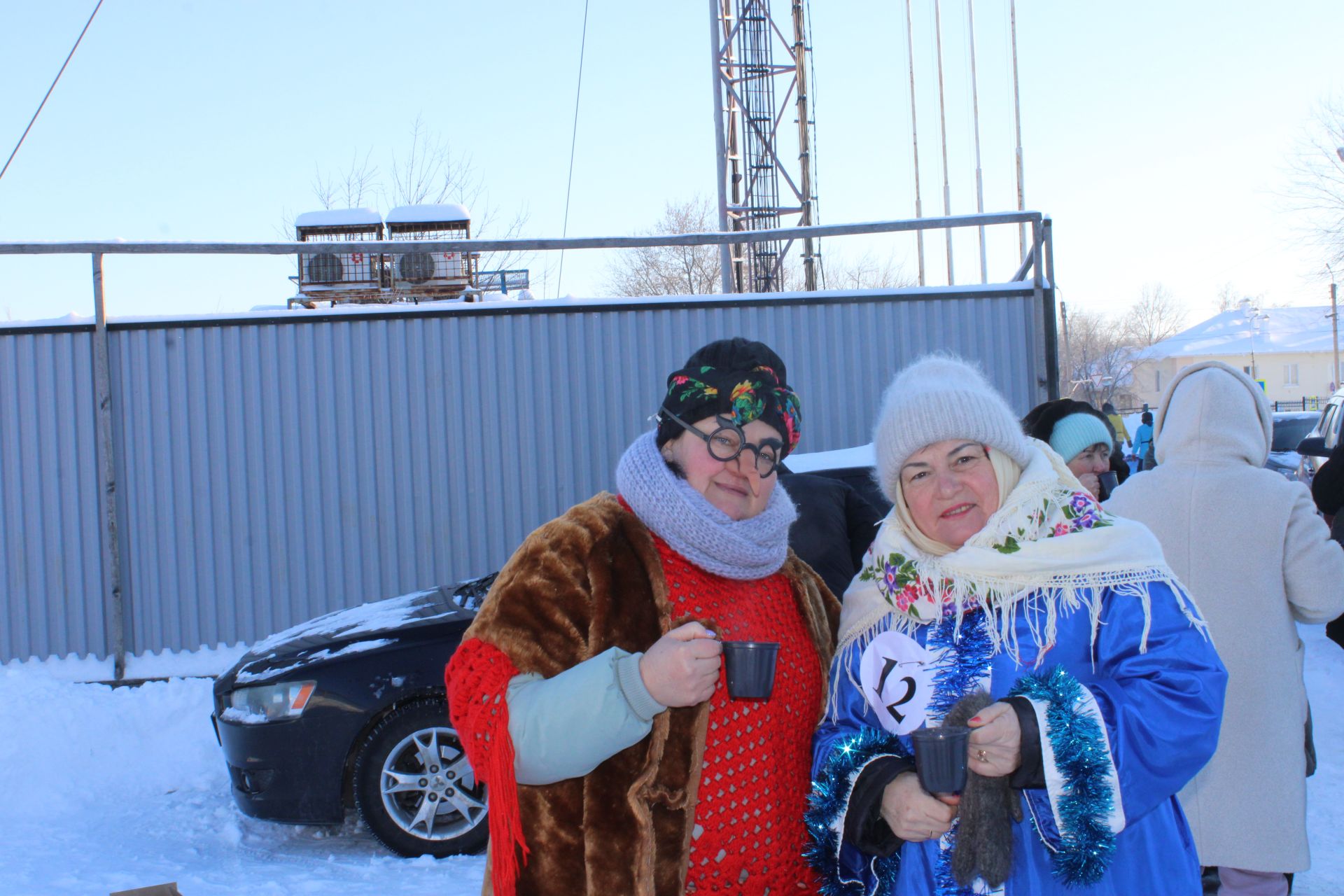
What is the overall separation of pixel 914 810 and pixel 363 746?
3531 millimetres

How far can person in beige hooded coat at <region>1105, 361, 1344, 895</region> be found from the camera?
3.11 m

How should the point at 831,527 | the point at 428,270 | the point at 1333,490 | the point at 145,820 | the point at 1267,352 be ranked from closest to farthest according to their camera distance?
the point at 831,527, the point at 1333,490, the point at 145,820, the point at 428,270, the point at 1267,352

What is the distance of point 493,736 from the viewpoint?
170 cm

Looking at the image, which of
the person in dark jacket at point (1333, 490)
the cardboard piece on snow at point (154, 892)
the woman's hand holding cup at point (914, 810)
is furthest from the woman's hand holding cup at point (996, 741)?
the person in dark jacket at point (1333, 490)

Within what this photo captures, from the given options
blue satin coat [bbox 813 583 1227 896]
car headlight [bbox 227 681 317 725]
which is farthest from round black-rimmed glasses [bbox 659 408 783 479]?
car headlight [bbox 227 681 317 725]

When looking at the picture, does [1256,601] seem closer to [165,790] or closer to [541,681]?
[541,681]

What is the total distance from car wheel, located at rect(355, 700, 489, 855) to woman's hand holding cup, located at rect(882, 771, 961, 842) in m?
3.18

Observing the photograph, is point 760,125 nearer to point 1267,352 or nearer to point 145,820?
point 145,820

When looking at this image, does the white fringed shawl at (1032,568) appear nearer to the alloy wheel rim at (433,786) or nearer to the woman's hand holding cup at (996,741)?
the woman's hand holding cup at (996,741)

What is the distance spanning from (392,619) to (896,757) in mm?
3642

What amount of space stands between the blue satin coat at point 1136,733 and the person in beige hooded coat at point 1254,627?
1.49m

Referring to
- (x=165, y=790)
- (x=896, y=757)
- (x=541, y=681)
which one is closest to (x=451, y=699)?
(x=541, y=681)

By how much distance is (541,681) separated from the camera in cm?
174

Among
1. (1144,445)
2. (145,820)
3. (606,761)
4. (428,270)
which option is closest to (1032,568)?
(606,761)
